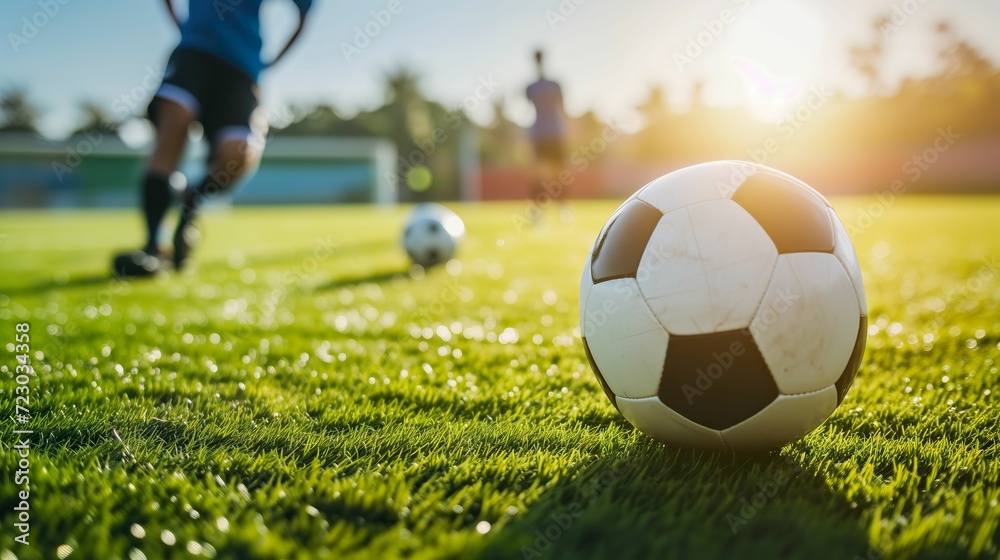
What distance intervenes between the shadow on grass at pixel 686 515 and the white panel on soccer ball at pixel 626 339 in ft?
0.68

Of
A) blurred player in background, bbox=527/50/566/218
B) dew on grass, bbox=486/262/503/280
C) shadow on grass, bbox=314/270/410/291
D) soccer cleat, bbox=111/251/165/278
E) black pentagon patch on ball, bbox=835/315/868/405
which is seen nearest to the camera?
black pentagon patch on ball, bbox=835/315/868/405

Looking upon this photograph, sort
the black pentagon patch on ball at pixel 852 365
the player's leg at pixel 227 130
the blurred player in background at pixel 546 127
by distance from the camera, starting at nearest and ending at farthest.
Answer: the black pentagon patch on ball at pixel 852 365
the player's leg at pixel 227 130
the blurred player in background at pixel 546 127

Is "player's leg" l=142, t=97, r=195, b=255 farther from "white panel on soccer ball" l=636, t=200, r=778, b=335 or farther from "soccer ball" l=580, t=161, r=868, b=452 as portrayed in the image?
"white panel on soccer ball" l=636, t=200, r=778, b=335

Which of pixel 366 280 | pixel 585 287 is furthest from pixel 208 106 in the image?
pixel 585 287

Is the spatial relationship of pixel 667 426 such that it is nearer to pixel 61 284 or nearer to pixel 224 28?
pixel 224 28

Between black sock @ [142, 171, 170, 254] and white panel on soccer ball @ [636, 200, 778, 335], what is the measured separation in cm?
443

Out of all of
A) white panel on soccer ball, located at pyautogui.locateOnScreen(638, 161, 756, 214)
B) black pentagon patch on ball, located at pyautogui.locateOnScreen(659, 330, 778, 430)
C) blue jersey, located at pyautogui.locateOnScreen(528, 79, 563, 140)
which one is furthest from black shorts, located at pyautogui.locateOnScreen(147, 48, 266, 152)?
blue jersey, located at pyautogui.locateOnScreen(528, 79, 563, 140)

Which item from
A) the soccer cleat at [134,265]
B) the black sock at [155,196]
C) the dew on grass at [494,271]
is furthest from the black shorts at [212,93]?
the dew on grass at [494,271]

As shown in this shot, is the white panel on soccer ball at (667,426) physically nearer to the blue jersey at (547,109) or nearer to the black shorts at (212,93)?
the black shorts at (212,93)

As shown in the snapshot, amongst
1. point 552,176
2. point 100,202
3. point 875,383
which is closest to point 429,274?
point 875,383

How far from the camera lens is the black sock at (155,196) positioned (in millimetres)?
5082

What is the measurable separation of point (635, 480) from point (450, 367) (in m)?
1.32

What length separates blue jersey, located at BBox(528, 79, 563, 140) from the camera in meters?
12.4

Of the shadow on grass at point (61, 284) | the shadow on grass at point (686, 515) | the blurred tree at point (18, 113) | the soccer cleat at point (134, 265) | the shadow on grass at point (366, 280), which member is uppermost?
the shadow on grass at point (686, 515)
